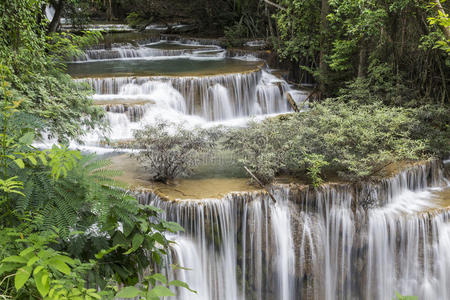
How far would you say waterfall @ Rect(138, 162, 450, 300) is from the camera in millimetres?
7109

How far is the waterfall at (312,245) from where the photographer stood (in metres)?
7.11

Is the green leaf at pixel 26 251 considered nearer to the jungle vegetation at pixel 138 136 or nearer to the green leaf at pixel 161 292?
the jungle vegetation at pixel 138 136

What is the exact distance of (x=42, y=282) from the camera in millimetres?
2182

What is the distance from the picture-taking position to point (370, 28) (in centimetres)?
987

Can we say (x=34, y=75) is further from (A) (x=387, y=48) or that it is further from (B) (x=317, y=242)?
(A) (x=387, y=48)

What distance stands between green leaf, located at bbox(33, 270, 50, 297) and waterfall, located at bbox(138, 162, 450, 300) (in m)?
4.67

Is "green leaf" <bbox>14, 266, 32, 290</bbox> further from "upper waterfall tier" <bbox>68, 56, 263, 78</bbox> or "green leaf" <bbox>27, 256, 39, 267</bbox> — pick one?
"upper waterfall tier" <bbox>68, 56, 263, 78</bbox>

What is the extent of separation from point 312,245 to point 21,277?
233 inches

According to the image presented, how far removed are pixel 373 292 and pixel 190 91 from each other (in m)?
7.63

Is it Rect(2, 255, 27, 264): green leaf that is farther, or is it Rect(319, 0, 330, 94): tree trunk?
Rect(319, 0, 330, 94): tree trunk

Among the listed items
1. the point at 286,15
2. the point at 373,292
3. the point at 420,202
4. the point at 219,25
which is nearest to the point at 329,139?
the point at 420,202

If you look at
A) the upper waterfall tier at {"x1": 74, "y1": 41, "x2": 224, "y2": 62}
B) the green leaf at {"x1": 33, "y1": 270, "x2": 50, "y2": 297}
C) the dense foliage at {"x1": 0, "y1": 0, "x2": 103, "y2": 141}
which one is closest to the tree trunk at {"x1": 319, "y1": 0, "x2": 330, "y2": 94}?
the upper waterfall tier at {"x1": 74, "y1": 41, "x2": 224, "y2": 62}

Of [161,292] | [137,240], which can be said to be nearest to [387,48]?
[137,240]

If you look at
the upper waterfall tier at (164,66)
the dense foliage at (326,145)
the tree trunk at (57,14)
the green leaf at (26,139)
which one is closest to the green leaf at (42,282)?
the green leaf at (26,139)
